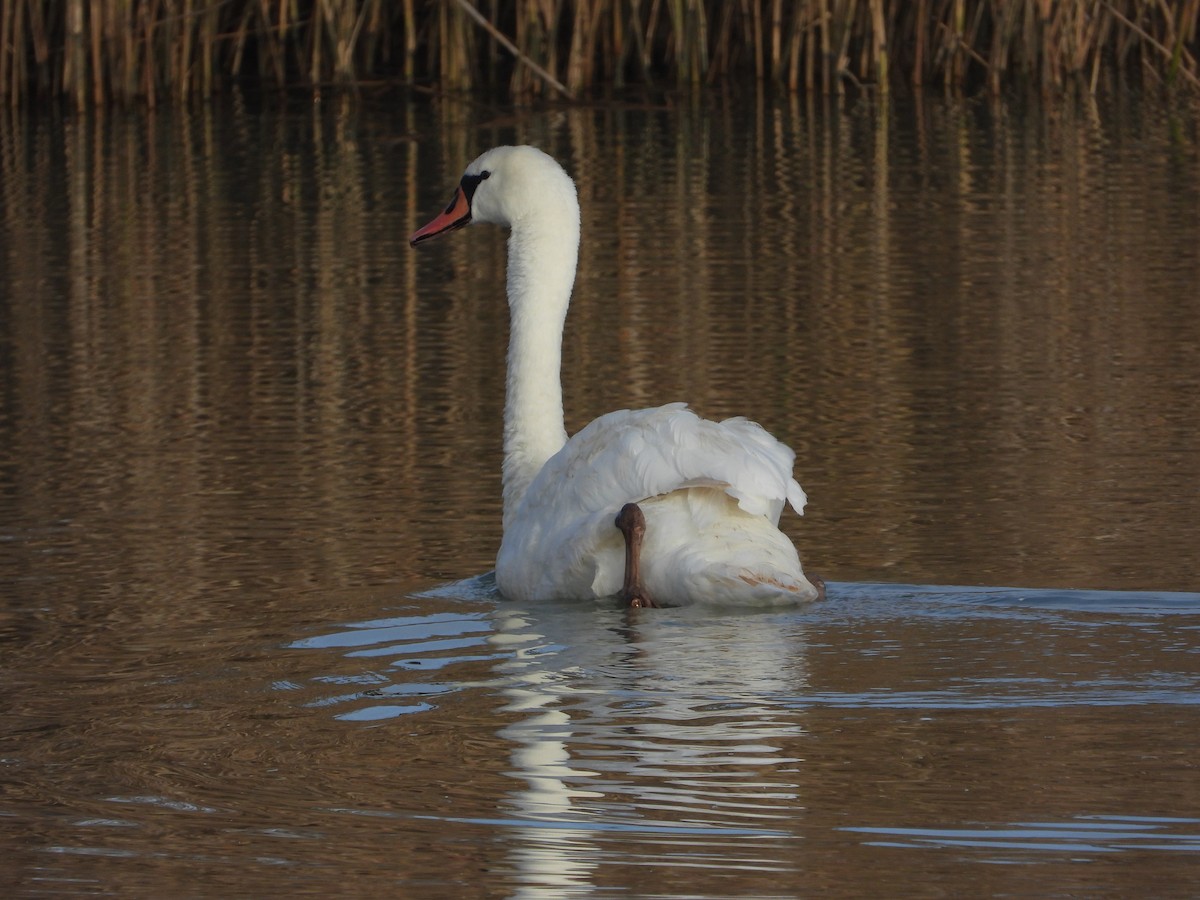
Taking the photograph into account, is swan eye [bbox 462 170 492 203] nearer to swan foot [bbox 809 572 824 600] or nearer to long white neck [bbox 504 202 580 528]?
long white neck [bbox 504 202 580 528]

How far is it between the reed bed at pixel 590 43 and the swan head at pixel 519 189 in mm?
9951

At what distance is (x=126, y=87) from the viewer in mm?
19406

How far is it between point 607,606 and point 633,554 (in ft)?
0.91

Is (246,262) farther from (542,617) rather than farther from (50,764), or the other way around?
(50,764)

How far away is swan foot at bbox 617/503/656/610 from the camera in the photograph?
5.90 m

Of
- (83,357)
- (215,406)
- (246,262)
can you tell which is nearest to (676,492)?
(215,406)

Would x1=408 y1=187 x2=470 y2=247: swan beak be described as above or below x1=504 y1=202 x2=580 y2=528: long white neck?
above

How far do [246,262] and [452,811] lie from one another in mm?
8846

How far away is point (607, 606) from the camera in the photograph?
20.3 feet

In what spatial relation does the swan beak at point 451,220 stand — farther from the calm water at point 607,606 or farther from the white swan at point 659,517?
the white swan at point 659,517

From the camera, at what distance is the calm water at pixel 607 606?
13.8 feet

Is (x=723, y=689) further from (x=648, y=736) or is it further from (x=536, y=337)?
(x=536, y=337)

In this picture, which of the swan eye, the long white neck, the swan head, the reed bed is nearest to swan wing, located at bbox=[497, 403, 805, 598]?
the long white neck

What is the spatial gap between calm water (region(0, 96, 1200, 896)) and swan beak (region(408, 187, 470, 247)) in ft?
2.62
